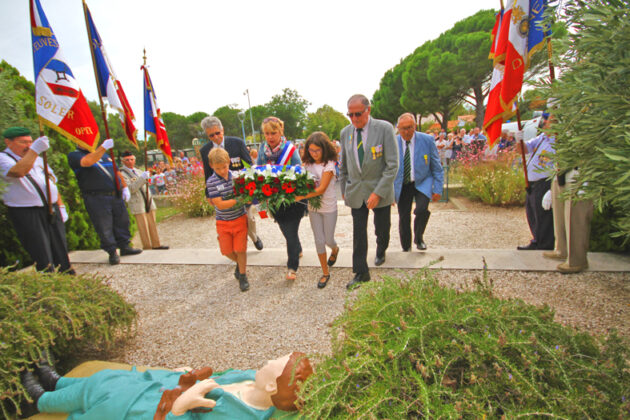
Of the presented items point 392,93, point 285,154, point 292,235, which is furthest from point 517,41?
point 392,93

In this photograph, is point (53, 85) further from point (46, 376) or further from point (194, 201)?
point (194, 201)

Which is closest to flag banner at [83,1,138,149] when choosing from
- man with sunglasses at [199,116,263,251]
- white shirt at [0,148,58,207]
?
white shirt at [0,148,58,207]

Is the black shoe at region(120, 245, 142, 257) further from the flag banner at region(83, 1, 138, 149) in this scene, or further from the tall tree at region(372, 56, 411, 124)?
the tall tree at region(372, 56, 411, 124)

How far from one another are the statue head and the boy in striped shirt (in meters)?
2.51

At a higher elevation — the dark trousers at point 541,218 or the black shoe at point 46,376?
the dark trousers at point 541,218

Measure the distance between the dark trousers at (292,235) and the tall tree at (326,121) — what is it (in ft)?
230

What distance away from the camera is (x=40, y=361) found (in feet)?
Result: 7.88

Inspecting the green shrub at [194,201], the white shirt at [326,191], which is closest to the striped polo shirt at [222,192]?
the white shirt at [326,191]

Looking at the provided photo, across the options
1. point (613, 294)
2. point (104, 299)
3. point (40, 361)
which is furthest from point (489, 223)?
point (40, 361)

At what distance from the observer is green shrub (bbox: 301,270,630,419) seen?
1249 mm

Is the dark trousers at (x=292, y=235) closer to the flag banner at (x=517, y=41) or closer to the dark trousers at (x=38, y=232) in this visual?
the dark trousers at (x=38, y=232)

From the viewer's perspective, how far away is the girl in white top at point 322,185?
12.7 feet

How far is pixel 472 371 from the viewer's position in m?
1.39

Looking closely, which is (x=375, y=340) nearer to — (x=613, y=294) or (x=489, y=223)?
(x=613, y=294)
